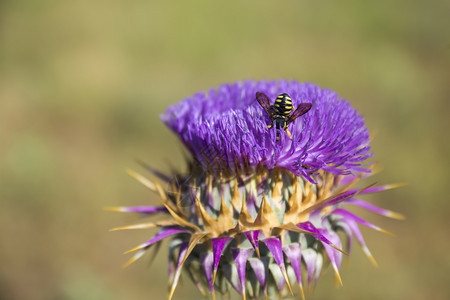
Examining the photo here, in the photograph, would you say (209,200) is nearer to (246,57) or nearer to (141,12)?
(246,57)

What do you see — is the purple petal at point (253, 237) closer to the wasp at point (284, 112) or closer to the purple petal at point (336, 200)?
the purple petal at point (336, 200)

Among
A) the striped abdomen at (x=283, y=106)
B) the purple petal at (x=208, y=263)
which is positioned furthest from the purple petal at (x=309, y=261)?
the striped abdomen at (x=283, y=106)

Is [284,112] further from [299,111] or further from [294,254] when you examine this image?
[294,254]

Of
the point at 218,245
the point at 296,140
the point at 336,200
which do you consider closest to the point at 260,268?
the point at 218,245

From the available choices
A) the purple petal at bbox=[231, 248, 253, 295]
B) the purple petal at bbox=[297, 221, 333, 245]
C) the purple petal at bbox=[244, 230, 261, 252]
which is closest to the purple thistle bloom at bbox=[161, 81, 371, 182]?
the purple petal at bbox=[297, 221, 333, 245]

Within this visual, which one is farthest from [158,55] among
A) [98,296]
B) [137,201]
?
[98,296]

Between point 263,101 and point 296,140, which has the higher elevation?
point 263,101

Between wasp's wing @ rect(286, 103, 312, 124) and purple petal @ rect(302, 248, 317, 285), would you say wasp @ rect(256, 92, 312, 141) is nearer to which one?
wasp's wing @ rect(286, 103, 312, 124)
